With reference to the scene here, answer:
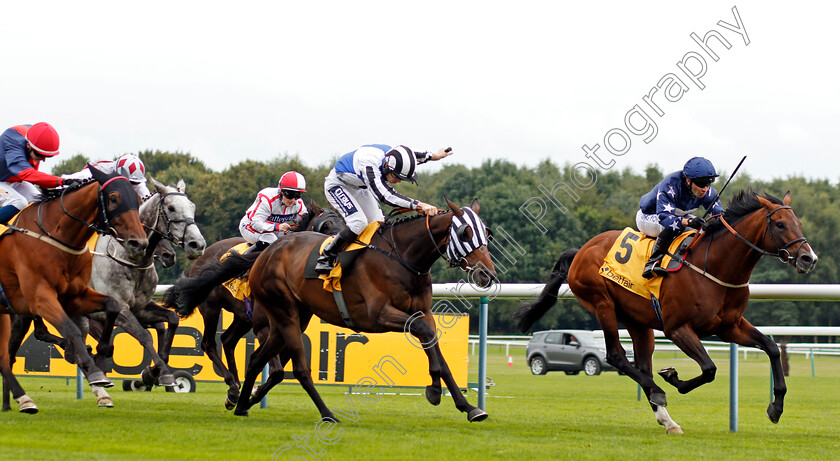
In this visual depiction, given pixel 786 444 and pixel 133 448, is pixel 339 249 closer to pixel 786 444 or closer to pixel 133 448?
pixel 133 448

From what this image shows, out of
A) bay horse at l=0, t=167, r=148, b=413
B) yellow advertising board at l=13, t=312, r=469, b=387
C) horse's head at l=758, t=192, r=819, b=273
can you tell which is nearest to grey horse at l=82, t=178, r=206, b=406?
bay horse at l=0, t=167, r=148, b=413

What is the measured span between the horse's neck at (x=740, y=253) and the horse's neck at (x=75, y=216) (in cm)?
491

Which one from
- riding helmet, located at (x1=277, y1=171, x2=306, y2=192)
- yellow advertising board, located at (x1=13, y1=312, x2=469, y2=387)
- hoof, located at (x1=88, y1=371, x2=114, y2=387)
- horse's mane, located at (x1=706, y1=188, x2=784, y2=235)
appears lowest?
yellow advertising board, located at (x1=13, y1=312, x2=469, y2=387)

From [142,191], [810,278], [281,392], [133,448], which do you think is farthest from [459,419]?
[810,278]

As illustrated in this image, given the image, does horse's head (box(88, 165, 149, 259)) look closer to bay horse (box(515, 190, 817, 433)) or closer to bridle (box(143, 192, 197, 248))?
bridle (box(143, 192, 197, 248))

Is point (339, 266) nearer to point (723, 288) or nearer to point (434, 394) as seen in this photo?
point (434, 394)

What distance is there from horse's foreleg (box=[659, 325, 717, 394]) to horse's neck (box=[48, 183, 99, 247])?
4.70 metres

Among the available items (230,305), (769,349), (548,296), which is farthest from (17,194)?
(769,349)

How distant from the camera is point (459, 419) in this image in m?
8.03

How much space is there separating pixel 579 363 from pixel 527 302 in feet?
53.2

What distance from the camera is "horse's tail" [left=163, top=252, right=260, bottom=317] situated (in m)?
8.71

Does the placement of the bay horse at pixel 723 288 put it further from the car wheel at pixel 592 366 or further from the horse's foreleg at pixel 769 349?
the car wheel at pixel 592 366

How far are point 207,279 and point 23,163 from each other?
1.91m

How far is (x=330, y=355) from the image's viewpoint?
11.1m
